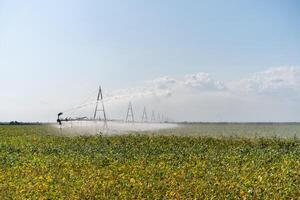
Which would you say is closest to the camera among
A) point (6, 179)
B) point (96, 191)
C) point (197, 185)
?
point (96, 191)

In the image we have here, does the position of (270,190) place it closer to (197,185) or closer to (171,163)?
(197,185)

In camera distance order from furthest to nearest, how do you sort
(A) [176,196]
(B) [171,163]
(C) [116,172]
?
(B) [171,163]
(C) [116,172]
(A) [176,196]

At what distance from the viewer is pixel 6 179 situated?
15633 millimetres

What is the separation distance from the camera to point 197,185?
14.0m

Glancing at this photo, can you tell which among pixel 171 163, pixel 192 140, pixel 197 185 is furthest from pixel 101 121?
pixel 197 185

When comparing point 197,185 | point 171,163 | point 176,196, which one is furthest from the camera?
point 171,163

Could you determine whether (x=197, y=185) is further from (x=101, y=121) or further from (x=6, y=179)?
(x=101, y=121)

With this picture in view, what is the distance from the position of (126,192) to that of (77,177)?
3299 millimetres

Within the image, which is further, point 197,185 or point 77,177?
point 77,177

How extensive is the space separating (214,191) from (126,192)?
8.47ft

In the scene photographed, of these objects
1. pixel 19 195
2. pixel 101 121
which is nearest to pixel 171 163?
pixel 19 195

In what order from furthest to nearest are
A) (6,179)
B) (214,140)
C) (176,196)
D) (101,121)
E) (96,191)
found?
(101,121) < (214,140) < (6,179) < (96,191) < (176,196)

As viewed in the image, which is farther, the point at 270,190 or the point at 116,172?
the point at 116,172

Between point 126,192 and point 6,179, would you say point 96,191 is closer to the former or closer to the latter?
point 126,192
